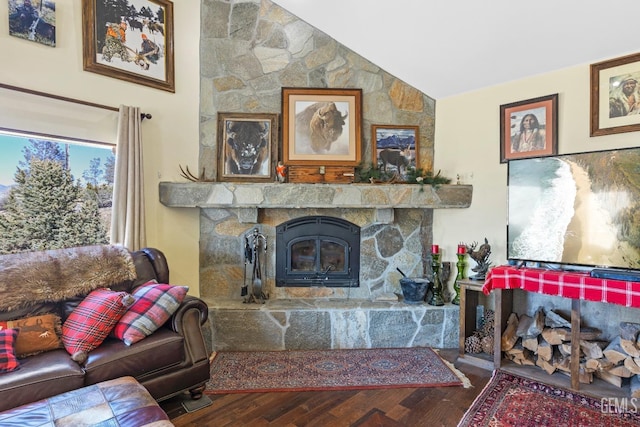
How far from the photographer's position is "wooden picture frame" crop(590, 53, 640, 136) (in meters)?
2.36

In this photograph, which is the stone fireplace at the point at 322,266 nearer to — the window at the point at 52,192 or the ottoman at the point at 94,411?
the window at the point at 52,192

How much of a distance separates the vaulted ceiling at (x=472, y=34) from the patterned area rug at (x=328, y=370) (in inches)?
99.4

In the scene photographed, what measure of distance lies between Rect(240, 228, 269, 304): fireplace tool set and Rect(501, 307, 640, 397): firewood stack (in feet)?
6.97

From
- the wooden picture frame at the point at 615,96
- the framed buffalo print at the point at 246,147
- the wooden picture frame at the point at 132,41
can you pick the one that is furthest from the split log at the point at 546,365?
the wooden picture frame at the point at 132,41

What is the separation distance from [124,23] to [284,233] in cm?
230

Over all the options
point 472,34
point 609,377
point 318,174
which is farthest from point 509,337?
point 472,34

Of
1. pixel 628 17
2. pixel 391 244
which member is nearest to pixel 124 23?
pixel 391 244

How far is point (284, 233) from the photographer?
3.38 m

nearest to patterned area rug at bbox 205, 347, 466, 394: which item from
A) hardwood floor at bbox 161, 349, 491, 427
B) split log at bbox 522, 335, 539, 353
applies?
hardwood floor at bbox 161, 349, 491, 427

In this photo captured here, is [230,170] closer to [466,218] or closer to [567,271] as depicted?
[466,218]

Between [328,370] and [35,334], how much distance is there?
1882 millimetres

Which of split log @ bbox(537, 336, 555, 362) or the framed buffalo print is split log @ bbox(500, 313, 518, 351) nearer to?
split log @ bbox(537, 336, 555, 362)

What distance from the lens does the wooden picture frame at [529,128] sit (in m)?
2.71

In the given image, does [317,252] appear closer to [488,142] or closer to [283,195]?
[283,195]
